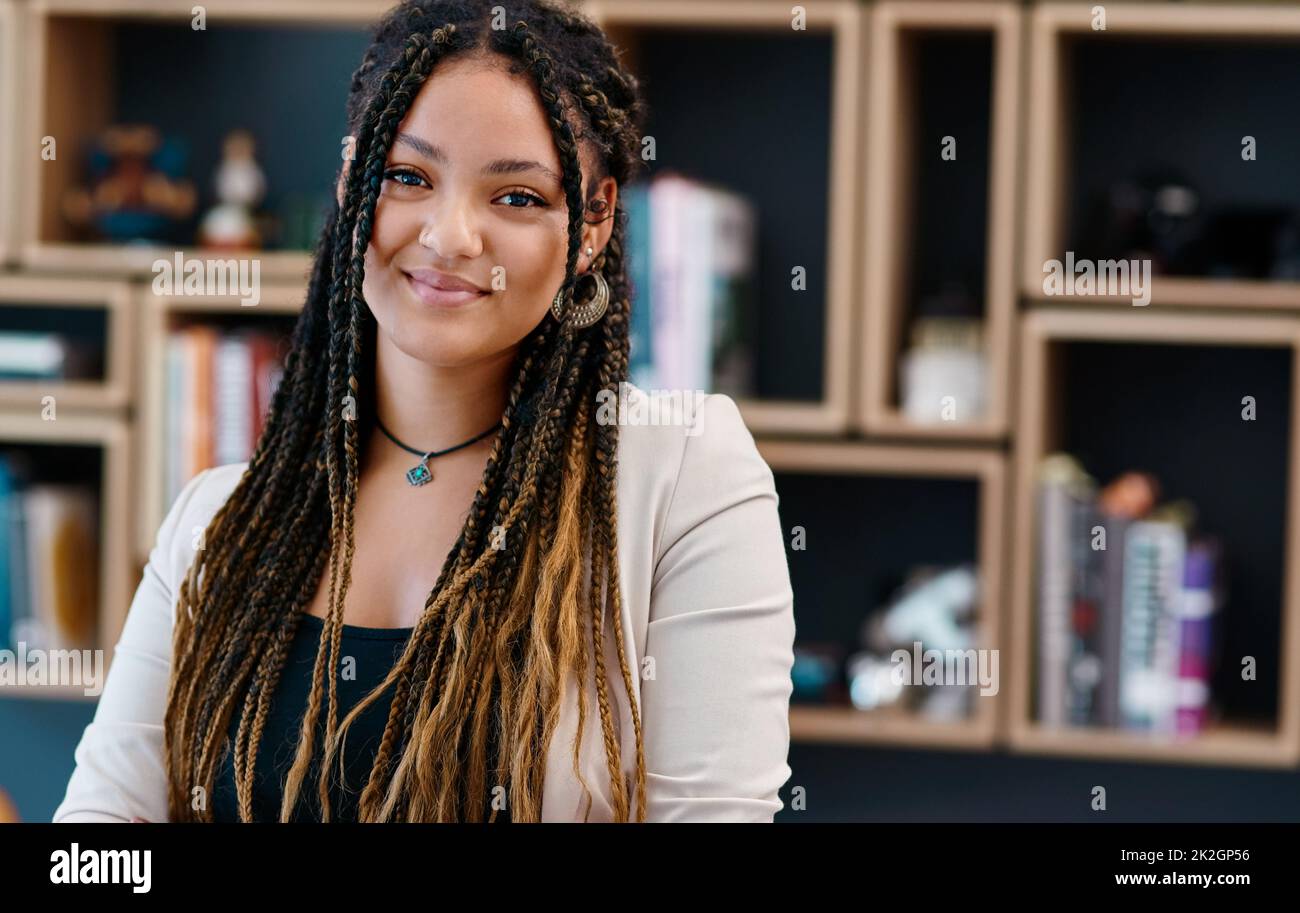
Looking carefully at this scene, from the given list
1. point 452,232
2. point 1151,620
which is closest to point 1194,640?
point 1151,620

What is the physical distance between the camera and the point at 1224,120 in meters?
2.11

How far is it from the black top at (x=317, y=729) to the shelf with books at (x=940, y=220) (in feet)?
3.41

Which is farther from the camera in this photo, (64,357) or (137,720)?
(64,357)

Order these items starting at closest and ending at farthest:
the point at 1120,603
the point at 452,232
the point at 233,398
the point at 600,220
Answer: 1. the point at 452,232
2. the point at 600,220
3. the point at 1120,603
4. the point at 233,398

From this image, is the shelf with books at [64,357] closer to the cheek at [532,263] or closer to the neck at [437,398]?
the neck at [437,398]

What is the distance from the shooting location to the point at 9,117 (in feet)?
6.82

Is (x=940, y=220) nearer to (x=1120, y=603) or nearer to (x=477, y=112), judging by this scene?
(x=1120, y=603)

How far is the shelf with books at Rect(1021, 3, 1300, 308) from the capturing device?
1.89 meters

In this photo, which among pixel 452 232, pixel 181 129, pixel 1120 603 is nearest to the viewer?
pixel 452 232

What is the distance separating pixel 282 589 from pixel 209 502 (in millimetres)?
137

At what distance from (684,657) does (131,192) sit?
4.94 feet
